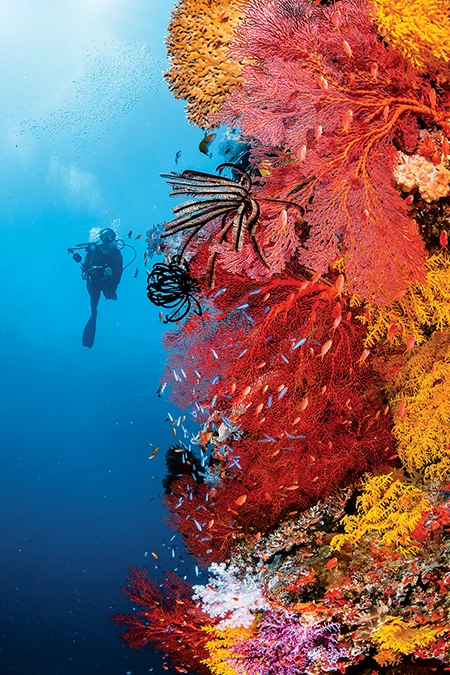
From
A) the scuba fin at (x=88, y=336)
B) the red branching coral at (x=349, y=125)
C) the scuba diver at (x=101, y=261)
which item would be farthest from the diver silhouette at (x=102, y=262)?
the red branching coral at (x=349, y=125)

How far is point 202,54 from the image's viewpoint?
16.0 ft

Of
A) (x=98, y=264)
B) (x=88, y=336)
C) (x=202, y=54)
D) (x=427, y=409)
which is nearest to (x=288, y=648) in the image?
(x=427, y=409)

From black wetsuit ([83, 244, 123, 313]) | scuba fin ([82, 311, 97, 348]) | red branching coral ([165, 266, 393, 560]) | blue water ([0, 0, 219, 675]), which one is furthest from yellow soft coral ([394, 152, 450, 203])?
scuba fin ([82, 311, 97, 348])

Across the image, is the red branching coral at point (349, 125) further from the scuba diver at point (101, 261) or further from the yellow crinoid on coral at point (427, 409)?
the scuba diver at point (101, 261)

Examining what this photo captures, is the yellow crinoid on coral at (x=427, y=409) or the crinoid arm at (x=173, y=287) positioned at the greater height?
the crinoid arm at (x=173, y=287)

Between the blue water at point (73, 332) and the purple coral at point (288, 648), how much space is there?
21818 millimetres

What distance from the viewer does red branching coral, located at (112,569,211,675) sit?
5.60 metres

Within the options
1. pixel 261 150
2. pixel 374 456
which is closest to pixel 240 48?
pixel 261 150

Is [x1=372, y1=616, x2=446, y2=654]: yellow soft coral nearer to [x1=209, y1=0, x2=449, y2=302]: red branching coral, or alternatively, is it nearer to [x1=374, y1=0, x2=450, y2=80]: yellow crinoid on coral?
[x1=209, y1=0, x2=449, y2=302]: red branching coral

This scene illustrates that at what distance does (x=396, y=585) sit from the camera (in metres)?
3.90

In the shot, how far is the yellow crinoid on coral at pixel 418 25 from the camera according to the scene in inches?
107

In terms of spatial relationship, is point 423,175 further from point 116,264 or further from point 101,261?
point 116,264

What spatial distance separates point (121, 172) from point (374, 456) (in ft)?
95.2

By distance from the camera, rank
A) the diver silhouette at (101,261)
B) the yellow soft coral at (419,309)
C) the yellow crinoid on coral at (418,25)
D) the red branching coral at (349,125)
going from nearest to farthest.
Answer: the yellow crinoid on coral at (418,25) → the red branching coral at (349,125) → the yellow soft coral at (419,309) → the diver silhouette at (101,261)
